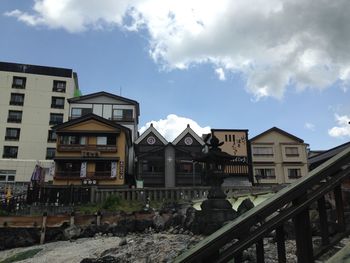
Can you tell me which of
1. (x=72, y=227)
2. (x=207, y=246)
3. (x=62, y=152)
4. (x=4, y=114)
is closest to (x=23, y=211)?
(x=72, y=227)

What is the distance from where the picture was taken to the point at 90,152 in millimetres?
38281

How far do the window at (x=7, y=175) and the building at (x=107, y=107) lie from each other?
11.5 meters

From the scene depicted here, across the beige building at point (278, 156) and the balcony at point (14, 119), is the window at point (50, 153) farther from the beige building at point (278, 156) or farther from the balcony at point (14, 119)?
the beige building at point (278, 156)

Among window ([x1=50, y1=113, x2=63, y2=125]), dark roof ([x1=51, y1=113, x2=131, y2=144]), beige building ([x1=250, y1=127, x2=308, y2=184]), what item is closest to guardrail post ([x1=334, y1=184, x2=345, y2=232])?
dark roof ([x1=51, y1=113, x2=131, y2=144])

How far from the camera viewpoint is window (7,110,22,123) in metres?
50.3

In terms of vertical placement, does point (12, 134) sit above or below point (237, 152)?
above

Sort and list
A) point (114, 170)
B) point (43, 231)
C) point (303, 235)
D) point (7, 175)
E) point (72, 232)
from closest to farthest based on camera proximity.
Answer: point (303, 235) → point (72, 232) → point (43, 231) → point (114, 170) → point (7, 175)

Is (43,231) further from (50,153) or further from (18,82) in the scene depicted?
(18,82)

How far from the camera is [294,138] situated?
48.4 metres

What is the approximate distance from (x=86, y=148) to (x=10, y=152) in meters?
17.1

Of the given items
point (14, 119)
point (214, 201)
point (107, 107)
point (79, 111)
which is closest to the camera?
point (214, 201)

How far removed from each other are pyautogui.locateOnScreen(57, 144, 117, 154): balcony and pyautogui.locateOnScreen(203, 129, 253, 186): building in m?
13.9

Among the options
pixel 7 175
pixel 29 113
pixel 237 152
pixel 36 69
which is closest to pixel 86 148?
pixel 7 175

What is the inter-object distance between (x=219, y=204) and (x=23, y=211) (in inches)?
717
